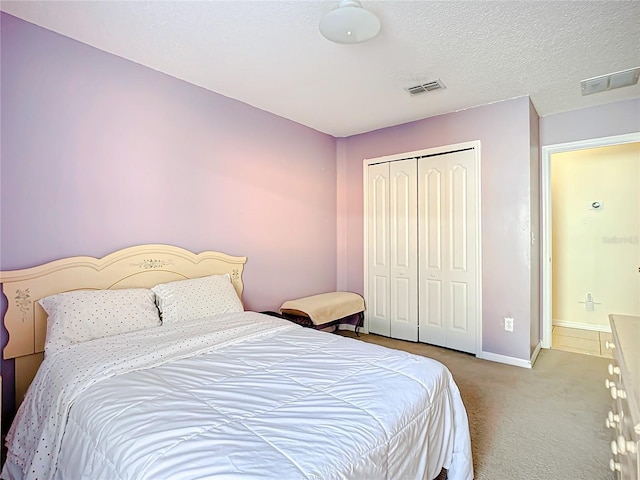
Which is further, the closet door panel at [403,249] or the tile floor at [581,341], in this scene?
the closet door panel at [403,249]

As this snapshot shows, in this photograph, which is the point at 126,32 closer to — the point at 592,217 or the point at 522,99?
the point at 522,99

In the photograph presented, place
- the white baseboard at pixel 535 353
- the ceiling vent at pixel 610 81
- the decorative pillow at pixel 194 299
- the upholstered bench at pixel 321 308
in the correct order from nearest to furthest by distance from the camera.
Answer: the decorative pillow at pixel 194 299 < the ceiling vent at pixel 610 81 < the white baseboard at pixel 535 353 < the upholstered bench at pixel 321 308

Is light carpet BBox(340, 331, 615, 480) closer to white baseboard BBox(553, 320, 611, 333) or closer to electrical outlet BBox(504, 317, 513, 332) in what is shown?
electrical outlet BBox(504, 317, 513, 332)

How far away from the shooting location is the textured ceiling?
6.22 ft

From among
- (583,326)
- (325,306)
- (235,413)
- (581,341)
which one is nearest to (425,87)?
(325,306)

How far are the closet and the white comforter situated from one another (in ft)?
6.43

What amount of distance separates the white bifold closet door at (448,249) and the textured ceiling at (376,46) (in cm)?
72

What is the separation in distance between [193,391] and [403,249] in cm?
296

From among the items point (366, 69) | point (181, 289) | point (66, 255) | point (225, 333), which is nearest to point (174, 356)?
point (225, 333)

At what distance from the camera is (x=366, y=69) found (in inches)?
101

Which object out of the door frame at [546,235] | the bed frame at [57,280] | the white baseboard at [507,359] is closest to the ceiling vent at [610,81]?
the door frame at [546,235]

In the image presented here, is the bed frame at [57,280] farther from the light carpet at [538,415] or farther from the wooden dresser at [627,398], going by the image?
the wooden dresser at [627,398]

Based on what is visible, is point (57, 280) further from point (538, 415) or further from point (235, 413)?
point (538, 415)

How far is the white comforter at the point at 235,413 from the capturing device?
1012 mm
